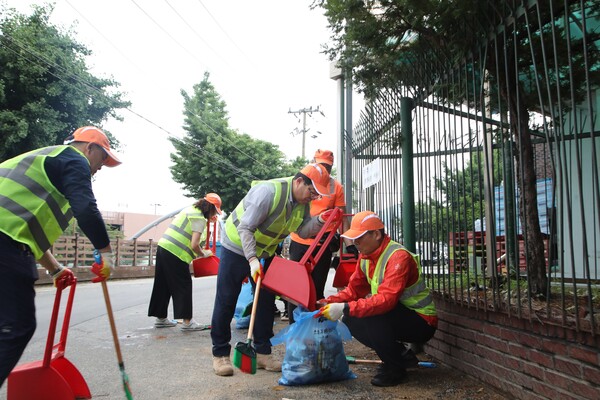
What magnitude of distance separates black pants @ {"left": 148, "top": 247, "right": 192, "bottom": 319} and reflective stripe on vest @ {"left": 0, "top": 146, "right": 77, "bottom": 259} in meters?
3.08

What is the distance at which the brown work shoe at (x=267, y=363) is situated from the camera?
13.0 feet

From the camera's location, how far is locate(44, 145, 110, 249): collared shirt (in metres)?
2.64

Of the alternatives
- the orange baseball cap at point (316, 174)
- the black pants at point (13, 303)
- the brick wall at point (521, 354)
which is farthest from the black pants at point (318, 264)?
the black pants at point (13, 303)

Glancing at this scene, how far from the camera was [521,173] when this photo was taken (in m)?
3.13

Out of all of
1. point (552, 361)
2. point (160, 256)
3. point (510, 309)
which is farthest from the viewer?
point (160, 256)

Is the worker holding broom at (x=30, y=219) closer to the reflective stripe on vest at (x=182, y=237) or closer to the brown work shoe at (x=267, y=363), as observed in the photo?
the brown work shoe at (x=267, y=363)

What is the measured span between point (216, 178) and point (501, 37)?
71.5 feet

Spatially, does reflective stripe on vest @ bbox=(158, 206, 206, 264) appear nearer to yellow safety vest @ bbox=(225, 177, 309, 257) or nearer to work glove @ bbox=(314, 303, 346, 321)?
yellow safety vest @ bbox=(225, 177, 309, 257)

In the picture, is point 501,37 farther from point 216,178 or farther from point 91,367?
point 216,178

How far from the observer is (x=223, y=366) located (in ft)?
12.4

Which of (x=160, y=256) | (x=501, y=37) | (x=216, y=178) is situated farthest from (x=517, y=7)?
(x=216, y=178)

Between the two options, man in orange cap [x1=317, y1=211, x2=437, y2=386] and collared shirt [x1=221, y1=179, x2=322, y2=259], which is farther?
collared shirt [x1=221, y1=179, x2=322, y2=259]

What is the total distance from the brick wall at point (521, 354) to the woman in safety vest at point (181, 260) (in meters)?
2.95

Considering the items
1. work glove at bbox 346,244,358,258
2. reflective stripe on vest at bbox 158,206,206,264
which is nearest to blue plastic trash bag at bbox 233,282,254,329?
reflective stripe on vest at bbox 158,206,206,264
